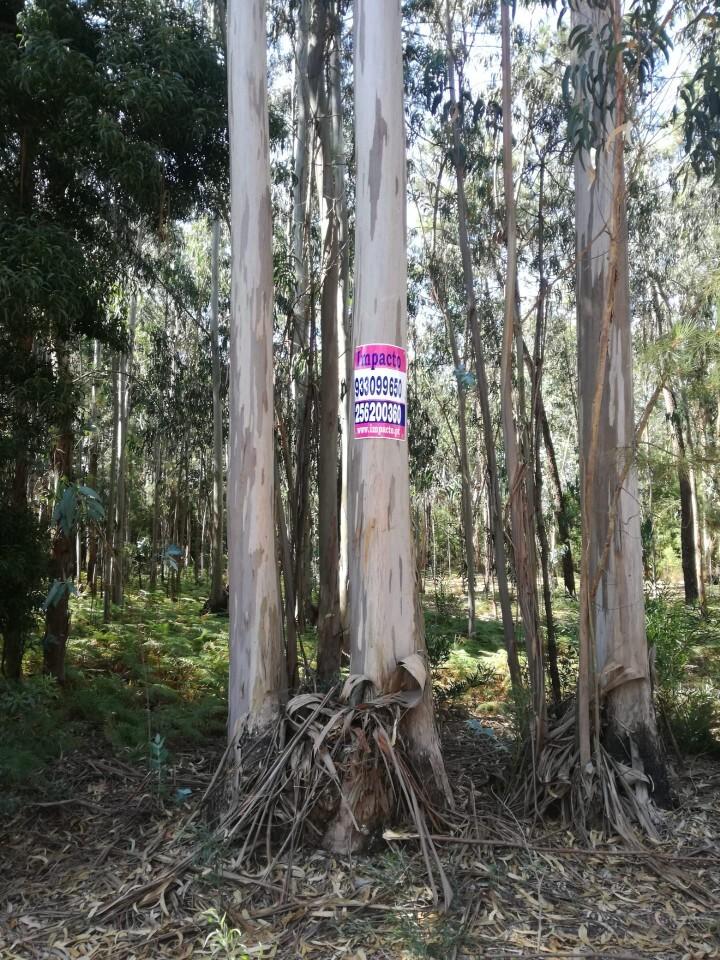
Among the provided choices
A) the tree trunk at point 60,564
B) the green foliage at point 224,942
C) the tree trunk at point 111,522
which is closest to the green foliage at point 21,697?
the tree trunk at point 60,564

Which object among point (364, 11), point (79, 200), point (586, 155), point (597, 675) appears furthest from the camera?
point (79, 200)

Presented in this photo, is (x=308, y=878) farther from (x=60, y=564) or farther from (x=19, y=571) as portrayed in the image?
(x=60, y=564)

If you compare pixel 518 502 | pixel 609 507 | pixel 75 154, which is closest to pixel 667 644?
pixel 609 507

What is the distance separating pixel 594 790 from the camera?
Result: 4.20m

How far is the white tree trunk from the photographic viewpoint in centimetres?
444

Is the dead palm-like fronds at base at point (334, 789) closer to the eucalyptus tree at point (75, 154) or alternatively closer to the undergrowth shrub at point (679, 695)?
the undergrowth shrub at point (679, 695)

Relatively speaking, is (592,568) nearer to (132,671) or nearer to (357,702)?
(357,702)

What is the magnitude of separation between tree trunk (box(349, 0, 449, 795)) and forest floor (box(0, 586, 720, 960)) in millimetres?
596

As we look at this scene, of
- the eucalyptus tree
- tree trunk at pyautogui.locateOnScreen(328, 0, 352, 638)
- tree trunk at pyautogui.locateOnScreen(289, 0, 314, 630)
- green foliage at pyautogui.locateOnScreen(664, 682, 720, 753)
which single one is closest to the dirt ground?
green foliage at pyautogui.locateOnScreen(664, 682, 720, 753)

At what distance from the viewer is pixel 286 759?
13.1 ft

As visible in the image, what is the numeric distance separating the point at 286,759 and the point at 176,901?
767mm

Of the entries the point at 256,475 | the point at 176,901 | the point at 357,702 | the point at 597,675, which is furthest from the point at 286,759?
the point at 597,675

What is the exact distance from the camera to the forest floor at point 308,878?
126 inches

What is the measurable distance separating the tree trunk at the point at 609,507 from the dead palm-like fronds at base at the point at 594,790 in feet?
0.24
